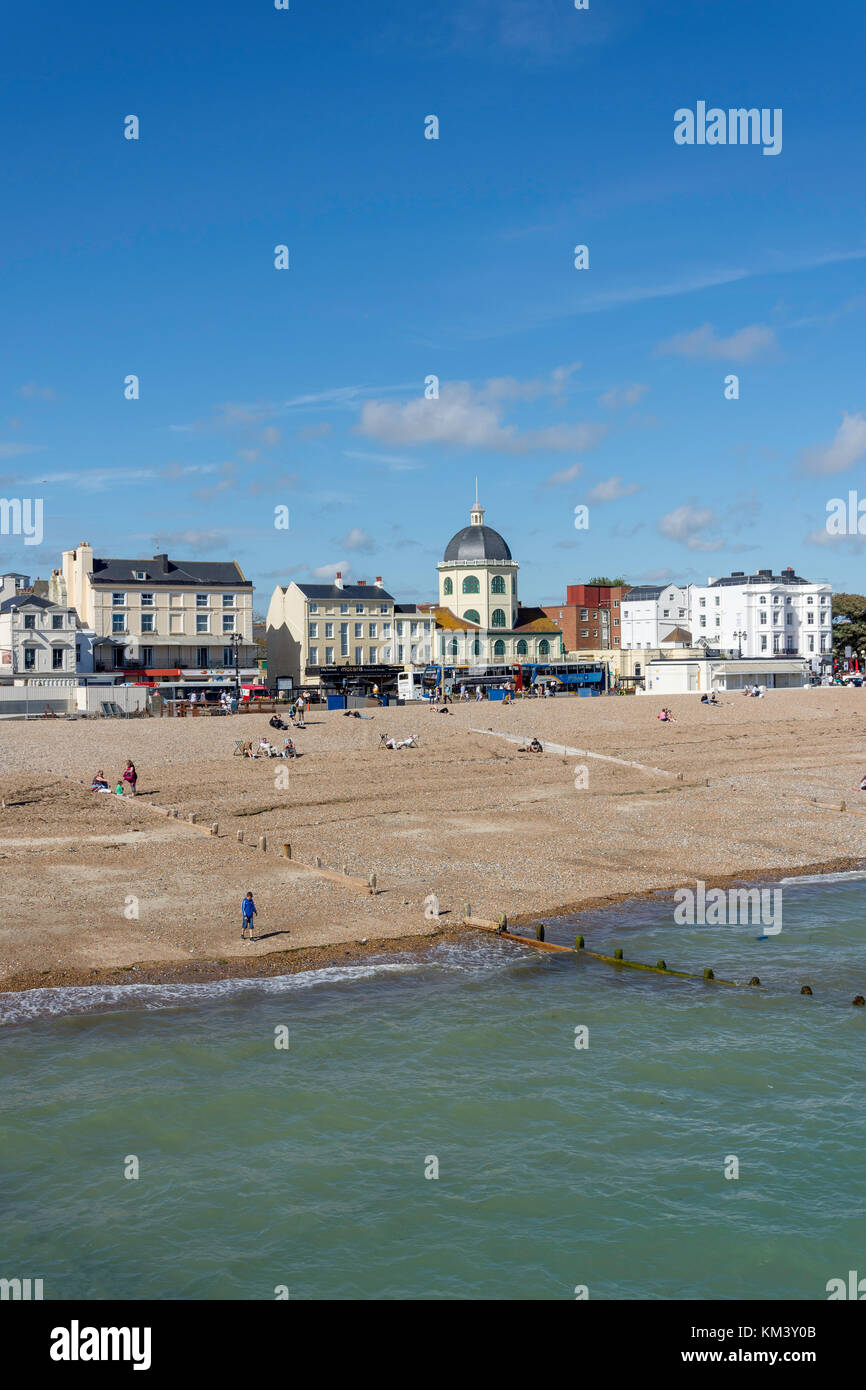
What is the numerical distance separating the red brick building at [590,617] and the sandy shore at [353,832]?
56180 millimetres

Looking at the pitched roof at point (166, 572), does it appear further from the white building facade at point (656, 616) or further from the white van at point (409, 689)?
the white building facade at point (656, 616)

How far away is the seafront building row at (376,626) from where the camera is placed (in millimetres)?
75438

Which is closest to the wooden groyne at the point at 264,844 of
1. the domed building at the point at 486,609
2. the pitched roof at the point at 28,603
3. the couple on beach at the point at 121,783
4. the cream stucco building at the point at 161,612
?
the couple on beach at the point at 121,783

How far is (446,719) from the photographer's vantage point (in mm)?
57656

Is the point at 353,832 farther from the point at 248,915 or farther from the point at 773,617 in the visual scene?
the point at 773,617

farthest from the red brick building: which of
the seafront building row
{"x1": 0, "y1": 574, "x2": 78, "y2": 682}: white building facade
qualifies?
{"x1": 0, "y1": 574, "x2": 78, "y2": 682}: white building facade

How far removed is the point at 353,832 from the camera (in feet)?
106

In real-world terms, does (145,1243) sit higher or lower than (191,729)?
lower

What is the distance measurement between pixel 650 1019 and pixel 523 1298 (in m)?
7.64

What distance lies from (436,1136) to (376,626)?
75800 mm

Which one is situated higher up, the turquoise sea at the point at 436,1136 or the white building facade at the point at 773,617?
the white building facade at the point at 773,617

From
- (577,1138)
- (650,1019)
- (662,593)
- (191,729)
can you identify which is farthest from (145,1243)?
(662,593)

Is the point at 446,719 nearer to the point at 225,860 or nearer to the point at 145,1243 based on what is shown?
the point at 225,860

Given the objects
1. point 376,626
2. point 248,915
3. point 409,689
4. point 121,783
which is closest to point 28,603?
point 409,689
